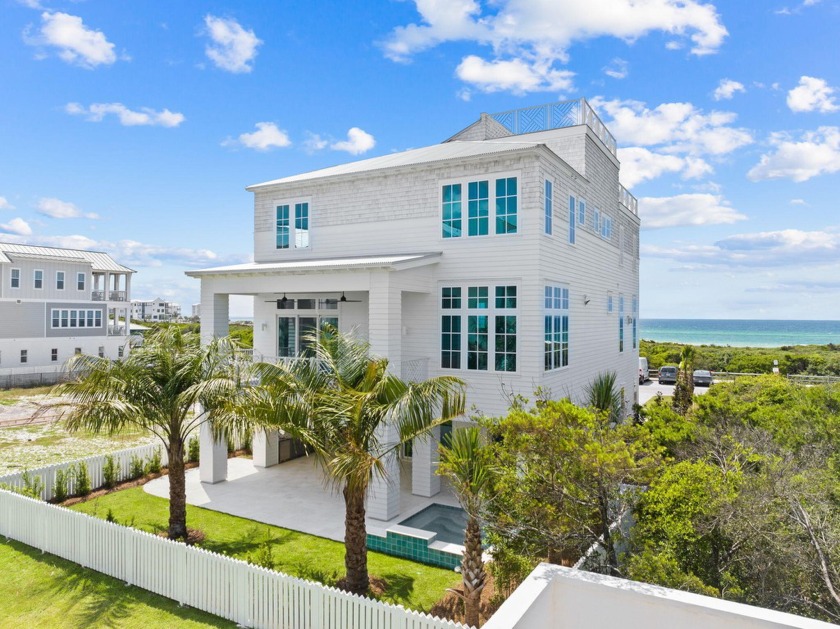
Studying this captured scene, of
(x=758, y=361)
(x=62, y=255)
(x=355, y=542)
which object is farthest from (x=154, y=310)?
(x=355, y=542)

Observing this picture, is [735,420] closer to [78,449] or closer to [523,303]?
[523,303]

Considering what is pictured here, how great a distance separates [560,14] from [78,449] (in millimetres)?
21881

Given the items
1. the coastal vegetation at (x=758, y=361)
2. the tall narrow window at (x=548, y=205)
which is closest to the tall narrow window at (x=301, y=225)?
the tall narrow window at (x=548, y=205)

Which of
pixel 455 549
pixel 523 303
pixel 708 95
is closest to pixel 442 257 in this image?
pixel 523 303

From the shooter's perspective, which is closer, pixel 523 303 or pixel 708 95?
pixel 523 303

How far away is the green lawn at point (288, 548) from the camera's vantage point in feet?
29.8

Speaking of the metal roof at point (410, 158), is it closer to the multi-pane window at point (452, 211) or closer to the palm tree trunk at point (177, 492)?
the multi-pane window at point (452, 211)

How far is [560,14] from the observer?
1155cm

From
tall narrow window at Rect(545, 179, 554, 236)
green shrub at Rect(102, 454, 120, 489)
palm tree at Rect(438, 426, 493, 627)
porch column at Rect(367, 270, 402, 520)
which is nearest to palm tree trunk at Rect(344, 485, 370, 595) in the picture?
palm tree at Rect(438, 426, 493, 627)

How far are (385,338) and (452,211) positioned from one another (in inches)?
173

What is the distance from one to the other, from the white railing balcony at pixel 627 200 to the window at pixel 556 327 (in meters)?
9.87

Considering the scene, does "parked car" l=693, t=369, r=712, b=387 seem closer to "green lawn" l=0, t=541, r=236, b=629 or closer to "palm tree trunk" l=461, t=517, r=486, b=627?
"palm tree trunk" l=461, t=517, r=486, b=627

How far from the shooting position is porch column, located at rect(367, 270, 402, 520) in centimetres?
1239

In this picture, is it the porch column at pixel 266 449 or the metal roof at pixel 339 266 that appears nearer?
the metal roof at pixel 339 266
